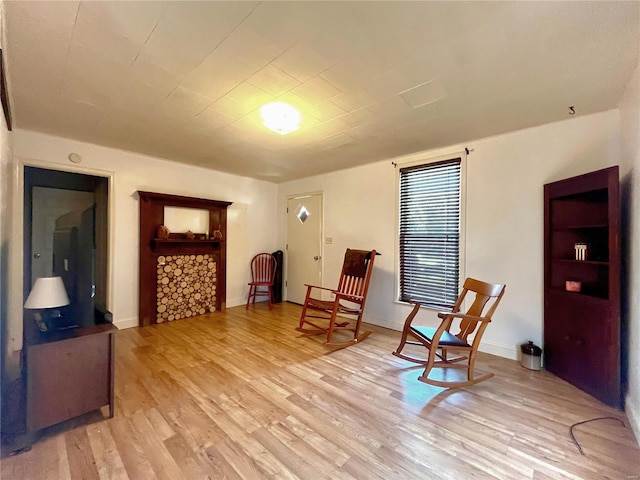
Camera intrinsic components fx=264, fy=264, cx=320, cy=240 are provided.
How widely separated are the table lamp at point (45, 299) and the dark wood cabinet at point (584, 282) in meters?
3.96

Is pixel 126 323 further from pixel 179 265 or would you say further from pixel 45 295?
pixel 45 295

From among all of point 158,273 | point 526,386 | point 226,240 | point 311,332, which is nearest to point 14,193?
point 158,273

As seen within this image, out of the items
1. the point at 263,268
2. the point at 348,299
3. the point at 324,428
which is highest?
the point at 263,268

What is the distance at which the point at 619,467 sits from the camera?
1.44m

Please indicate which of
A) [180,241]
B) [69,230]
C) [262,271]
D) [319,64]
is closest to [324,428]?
[319,64]

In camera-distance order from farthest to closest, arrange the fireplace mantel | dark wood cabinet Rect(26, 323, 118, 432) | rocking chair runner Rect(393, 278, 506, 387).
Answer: the fireplace mantel, rocking chair runner Rect(393, 278, 506, 387), dark wood cabinet Rect(26, 323, 118, 432)

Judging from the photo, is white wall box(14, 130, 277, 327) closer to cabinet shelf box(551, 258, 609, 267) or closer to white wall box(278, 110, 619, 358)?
white wall box(278, 110, 619, 358)

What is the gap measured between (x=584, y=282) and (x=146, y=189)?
5.32 meters

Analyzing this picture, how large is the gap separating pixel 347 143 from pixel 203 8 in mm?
2107

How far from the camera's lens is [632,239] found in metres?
1.90

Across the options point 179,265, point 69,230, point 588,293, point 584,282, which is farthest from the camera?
point 69,230

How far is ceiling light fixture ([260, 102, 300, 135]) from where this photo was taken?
92.6 inches

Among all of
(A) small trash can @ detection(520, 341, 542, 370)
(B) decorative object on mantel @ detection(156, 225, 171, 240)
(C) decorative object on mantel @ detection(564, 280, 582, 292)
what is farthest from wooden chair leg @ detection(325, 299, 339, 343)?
(B) decorative object on mantel @ detection(156, 225, 171, 240)

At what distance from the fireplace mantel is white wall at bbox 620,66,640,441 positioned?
4.69 meters
